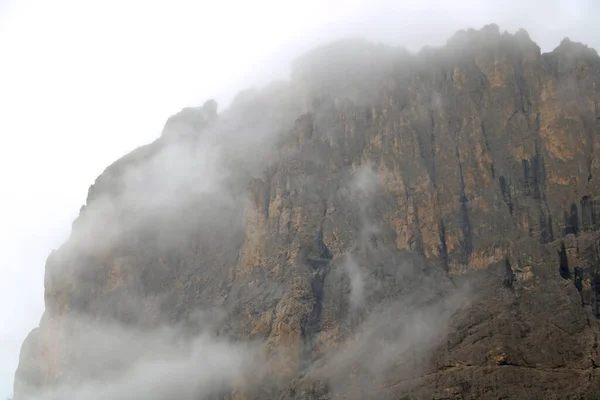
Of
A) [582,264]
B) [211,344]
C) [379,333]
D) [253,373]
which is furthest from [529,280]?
[211,344]

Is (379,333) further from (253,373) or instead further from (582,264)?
(582,264)

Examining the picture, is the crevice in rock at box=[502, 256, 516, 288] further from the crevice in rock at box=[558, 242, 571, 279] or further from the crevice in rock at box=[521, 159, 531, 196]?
the crevice in rock at box=[521, 159, 531, 196]

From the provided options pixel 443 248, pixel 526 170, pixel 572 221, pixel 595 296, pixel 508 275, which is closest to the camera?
pixel 595 296

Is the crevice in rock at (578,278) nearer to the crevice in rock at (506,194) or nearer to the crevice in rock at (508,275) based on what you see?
the crevice in rock at (508,275)

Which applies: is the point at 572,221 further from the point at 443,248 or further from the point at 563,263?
the point at 443,248

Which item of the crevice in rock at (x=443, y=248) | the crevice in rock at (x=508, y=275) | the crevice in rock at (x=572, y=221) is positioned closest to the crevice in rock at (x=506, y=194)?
the crevice in rock at (x=572, y=221)

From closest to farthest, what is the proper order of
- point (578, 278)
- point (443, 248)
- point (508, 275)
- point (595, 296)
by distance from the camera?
point (595, 296), point (578, 278), point (508, 275), point (443, 248)

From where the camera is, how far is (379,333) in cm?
17912

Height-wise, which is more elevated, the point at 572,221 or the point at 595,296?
the point at 572,221

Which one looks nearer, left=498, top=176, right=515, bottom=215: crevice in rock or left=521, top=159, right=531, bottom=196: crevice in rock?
left=498, top=176, right=515, bottom=215: crevice in rock

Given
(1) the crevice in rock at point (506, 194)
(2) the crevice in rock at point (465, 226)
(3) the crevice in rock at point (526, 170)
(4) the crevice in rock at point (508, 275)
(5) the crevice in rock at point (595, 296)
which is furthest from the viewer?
(3) the crevice in rock at point (526, 170)

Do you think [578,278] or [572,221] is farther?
[572,221]

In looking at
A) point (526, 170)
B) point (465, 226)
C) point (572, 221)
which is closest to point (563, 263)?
point (572, 221)

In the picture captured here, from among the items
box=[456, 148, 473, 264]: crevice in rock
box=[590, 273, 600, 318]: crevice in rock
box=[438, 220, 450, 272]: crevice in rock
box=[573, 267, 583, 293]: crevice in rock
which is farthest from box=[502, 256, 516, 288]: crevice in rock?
box=[438, 220, 450, 272]: crevice in rock
